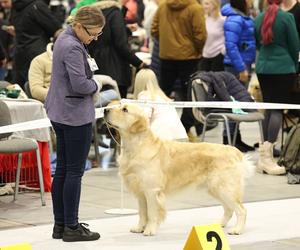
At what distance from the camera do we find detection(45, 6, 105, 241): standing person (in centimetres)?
532

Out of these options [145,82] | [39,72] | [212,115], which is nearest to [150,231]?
[145,82]

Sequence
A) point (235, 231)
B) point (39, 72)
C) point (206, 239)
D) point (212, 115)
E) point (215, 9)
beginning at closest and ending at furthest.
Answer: point (206, 239) → point (235, 231) → point (39, 72) → point (212, 115) → point (215, 9)

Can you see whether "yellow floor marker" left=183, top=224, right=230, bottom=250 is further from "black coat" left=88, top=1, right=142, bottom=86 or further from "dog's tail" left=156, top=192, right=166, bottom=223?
"black coat" left=88, top=1, right=142, bottom=86

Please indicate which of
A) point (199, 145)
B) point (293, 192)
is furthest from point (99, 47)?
point (199, 145)

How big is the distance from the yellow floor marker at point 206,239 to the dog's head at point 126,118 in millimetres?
1119

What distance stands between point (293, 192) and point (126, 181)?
2232mm

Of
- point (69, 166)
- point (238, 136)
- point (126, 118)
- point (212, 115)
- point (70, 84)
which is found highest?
point (70, 84)

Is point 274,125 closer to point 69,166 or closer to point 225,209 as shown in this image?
point 225,209

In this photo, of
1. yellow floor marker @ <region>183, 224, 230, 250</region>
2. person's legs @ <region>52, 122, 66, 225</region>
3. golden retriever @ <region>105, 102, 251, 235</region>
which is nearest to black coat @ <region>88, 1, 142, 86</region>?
golden retriever @ <region>105, 102, 251, 235</region>

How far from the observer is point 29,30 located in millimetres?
9938

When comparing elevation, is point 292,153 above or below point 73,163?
below

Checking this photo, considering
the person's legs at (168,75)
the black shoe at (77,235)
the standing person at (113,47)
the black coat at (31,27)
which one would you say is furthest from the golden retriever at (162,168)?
the black coat at (31,27)

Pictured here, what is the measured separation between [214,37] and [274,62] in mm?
2170

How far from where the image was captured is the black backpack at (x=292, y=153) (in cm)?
800
